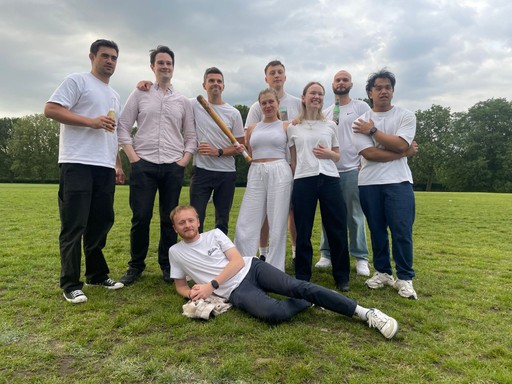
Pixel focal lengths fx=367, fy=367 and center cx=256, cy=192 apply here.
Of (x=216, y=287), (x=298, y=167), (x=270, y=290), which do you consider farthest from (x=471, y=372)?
(x=298, y=167)

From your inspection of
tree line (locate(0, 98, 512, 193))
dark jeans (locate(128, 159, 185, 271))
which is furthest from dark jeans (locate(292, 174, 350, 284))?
tree line (locate(0, 98, 512, 193))

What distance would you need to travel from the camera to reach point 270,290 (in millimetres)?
4109

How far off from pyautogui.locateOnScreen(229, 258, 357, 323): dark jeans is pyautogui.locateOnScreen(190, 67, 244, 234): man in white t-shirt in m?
1.34

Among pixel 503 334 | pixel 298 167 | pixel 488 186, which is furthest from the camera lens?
pixel 488 186

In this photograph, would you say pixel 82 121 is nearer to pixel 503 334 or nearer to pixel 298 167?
pixel 298 167

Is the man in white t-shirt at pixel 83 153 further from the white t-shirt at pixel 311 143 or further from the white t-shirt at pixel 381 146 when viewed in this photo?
the white t-shirt at pixel 381 146

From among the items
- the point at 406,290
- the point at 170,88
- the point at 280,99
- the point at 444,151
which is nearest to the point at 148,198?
the point at 170,88

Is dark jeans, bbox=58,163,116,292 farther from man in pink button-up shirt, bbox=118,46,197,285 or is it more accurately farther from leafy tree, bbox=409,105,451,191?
leafy tree, bbox=409,105,451,191

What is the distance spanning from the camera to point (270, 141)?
4957mm

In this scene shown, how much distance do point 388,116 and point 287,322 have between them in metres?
3.07

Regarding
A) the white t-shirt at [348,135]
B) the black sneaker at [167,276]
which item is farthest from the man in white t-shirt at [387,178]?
the black sneaker at [167,276]

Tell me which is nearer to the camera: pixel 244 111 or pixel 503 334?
pixel 503 334

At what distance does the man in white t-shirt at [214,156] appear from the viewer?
5.22 meters

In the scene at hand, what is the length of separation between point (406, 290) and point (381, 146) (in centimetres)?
192
